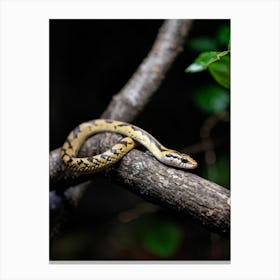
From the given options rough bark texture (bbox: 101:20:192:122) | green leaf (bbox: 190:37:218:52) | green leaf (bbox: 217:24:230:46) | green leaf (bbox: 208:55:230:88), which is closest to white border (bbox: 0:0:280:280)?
green leaf (bbox: 208:55:230:88)

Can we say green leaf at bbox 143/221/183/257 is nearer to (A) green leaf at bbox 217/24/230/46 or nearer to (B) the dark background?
(B) the dark background

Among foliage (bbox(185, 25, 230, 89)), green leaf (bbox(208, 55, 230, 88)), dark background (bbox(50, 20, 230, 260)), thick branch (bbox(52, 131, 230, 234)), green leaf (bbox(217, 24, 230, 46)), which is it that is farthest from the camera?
dark background (bbox(50, 20, 230, 260))

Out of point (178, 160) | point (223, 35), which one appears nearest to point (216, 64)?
point (223, 35)

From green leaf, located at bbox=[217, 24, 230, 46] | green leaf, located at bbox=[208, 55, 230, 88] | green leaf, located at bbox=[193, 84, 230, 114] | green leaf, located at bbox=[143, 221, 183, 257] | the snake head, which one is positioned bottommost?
green leaf, located at bbox=[143, 221, 183, 257]

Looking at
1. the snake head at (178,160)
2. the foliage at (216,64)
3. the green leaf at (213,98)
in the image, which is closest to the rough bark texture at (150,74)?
the green leaf at (213,98)

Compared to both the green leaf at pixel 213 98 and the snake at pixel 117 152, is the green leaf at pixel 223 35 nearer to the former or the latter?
the green leaf at pixel 213 98
